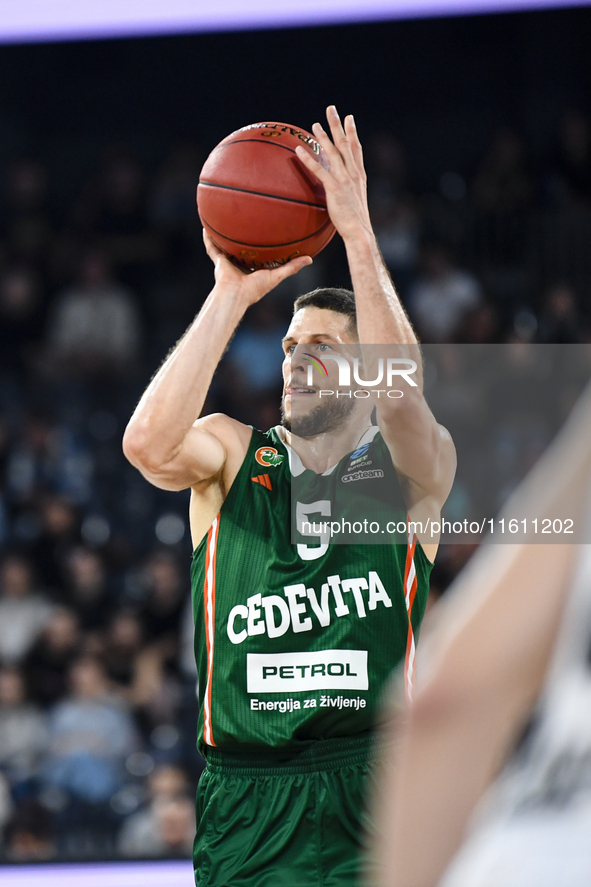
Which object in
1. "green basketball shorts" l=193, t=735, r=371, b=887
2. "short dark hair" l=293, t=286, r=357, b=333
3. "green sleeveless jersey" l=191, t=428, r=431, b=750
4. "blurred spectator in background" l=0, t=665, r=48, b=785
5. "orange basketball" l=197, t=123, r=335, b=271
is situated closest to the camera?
"green basketball shorts" l=193, t=735, r=371, b=887

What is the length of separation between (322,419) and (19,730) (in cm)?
456

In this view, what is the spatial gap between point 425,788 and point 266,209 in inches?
106

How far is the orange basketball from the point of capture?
130 inches

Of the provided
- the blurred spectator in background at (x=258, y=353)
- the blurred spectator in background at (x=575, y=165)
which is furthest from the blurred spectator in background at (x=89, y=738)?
the blurred spectator in background at (x=575, y=165)

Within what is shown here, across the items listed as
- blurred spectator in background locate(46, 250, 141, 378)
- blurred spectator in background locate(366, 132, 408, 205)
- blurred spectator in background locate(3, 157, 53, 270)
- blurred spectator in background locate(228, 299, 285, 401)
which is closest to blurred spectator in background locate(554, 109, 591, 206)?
blurred spectator in background locate(366, 132, 408, 205)

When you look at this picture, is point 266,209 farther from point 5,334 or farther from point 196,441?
point 5,334

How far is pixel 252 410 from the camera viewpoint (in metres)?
8.73

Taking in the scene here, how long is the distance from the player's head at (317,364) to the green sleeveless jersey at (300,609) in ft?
0.72

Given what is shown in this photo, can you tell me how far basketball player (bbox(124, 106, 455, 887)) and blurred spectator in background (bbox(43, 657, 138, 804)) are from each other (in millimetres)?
3856

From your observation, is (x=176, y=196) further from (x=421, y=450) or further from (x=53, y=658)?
(x=421, y=450)

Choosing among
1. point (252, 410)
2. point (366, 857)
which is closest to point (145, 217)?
point (252, 410)

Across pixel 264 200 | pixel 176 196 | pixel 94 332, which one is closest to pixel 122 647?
pixel 94 332

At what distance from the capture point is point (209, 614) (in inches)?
126

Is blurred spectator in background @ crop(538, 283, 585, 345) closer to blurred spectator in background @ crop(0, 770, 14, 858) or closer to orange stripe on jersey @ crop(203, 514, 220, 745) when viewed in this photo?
blurred spectator in background @ crop(0, 770, 14, 858)
